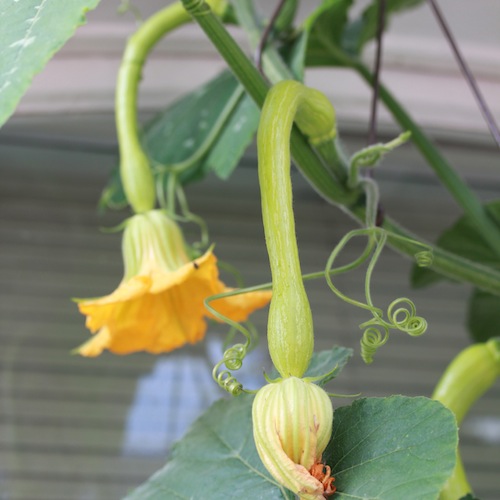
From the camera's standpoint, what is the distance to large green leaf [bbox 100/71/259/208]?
2.18 feet

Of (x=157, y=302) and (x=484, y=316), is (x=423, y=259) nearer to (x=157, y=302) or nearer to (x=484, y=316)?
(x=157, y=302)

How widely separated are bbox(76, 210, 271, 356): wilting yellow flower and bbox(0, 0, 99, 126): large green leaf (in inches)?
8.3

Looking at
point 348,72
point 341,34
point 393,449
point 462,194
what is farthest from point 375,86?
point 348,72

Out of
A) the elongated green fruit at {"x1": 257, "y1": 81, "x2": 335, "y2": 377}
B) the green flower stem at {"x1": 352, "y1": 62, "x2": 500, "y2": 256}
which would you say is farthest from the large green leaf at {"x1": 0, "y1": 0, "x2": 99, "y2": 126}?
the green flower stem at {"x1": 352, "y1": 62, "x2": 500, "y2": 256}

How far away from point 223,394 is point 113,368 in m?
0.20

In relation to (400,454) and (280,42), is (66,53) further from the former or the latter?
(400,454)

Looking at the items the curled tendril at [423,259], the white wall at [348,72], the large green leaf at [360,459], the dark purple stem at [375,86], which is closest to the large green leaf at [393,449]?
the large green leaf at [360,459]

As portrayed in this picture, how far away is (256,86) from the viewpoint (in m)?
0.42

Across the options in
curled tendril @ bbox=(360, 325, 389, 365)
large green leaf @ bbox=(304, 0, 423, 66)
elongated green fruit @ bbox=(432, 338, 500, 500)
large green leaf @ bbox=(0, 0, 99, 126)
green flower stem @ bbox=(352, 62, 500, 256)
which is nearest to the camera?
large green leaf @ bbox=(0, 0, 99, 126)

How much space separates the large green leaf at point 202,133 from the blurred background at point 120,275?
0.90 ft

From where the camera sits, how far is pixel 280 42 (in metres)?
0.69

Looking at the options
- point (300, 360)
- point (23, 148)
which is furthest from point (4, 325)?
point (300, 360)

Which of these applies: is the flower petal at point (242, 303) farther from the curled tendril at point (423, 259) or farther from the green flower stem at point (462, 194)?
the green flower stem at point (462, 194)

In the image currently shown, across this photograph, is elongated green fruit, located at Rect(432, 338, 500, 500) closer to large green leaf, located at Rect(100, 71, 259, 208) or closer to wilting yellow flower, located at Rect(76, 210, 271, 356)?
wilting yellow flower, located at Rect(76, 210, 271, 356)
